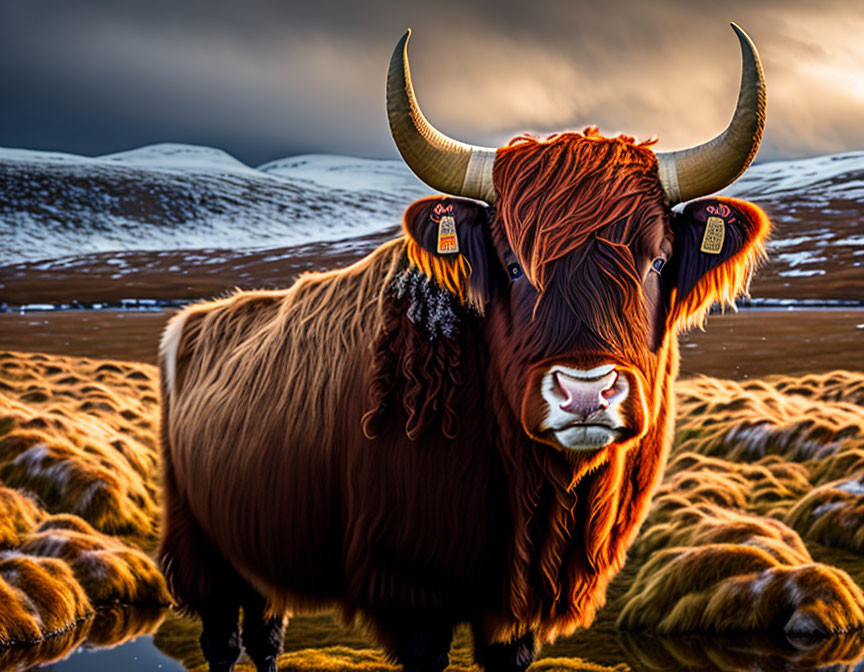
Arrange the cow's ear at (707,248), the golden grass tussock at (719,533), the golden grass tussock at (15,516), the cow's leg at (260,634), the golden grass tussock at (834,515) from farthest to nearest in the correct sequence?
the golden grass tussock at (834,515) < the golden grass tussock at (15,516) < the golden grass tussock at (719,533) < the cow's leg at (260,634) < the cow's ear at (707,248)

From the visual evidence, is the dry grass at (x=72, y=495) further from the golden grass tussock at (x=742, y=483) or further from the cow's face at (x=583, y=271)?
the golden grass tussock at (x=742, y=483)

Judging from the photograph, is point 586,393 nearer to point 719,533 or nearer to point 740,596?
point 740,596

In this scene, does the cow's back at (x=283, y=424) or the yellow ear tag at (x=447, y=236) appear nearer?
the yellow ear tag at (x=447, y=236)

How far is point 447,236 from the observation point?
314 centimetres

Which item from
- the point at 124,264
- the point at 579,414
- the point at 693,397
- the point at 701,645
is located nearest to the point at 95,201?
the point at 124,264

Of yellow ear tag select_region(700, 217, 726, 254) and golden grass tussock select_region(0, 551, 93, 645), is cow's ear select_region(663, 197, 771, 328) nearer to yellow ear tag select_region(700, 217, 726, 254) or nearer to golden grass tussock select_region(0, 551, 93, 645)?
yellow ear tag select_region(700, 217, 726, 254)

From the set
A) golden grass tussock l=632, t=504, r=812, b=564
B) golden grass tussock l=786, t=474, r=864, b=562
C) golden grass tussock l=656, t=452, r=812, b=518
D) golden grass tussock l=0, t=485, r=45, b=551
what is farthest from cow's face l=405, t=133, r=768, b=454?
golden grass tussock l=0, t=485, r=45, b=551

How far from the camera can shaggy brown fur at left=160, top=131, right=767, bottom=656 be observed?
2.89m

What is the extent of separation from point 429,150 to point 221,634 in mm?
3359

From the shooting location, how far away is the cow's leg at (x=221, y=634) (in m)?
4.73

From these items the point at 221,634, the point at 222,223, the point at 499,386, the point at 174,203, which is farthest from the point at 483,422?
the point at 174,203

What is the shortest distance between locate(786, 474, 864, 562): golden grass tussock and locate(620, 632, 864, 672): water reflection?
1.94 metres

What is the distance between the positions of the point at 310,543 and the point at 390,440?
2.70 feet

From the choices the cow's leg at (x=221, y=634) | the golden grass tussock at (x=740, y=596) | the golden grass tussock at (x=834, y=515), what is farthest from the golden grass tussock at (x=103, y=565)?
the golden grass tussock at (x=834, y=515)
